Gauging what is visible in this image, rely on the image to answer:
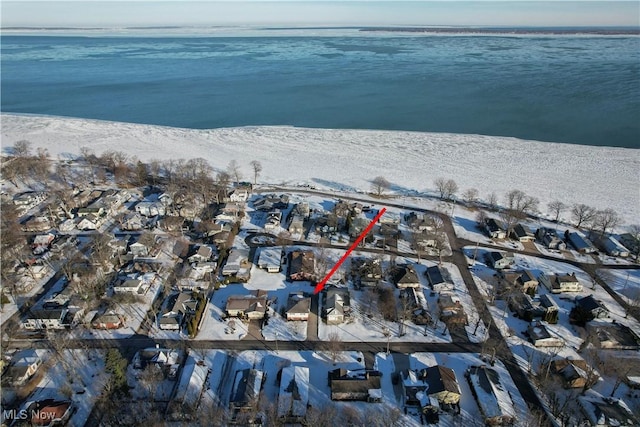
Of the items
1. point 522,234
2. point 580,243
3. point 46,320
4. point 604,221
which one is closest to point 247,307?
point 46,320

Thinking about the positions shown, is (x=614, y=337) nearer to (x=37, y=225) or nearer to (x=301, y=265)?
(x=301, y=265)

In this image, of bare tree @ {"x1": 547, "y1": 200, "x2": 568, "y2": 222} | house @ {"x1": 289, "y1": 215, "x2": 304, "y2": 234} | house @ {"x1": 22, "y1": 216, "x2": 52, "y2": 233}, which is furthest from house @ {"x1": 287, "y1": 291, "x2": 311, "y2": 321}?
bare tree @ {"x1": 547, "y1": 200, "x2": 568, "y2": 222}

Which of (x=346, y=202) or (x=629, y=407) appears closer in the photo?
(x=629, y=407)

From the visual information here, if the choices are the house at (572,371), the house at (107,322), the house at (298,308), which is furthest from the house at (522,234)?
the house at (107,322)

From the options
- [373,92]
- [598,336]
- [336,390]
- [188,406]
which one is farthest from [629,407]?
[373,92]

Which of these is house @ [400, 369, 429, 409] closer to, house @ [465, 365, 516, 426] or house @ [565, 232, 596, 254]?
house @ [465, 365, 516, 426]

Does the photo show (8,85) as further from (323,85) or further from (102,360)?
(102,360)

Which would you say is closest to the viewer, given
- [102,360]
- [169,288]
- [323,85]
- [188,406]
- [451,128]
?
[188,406]
